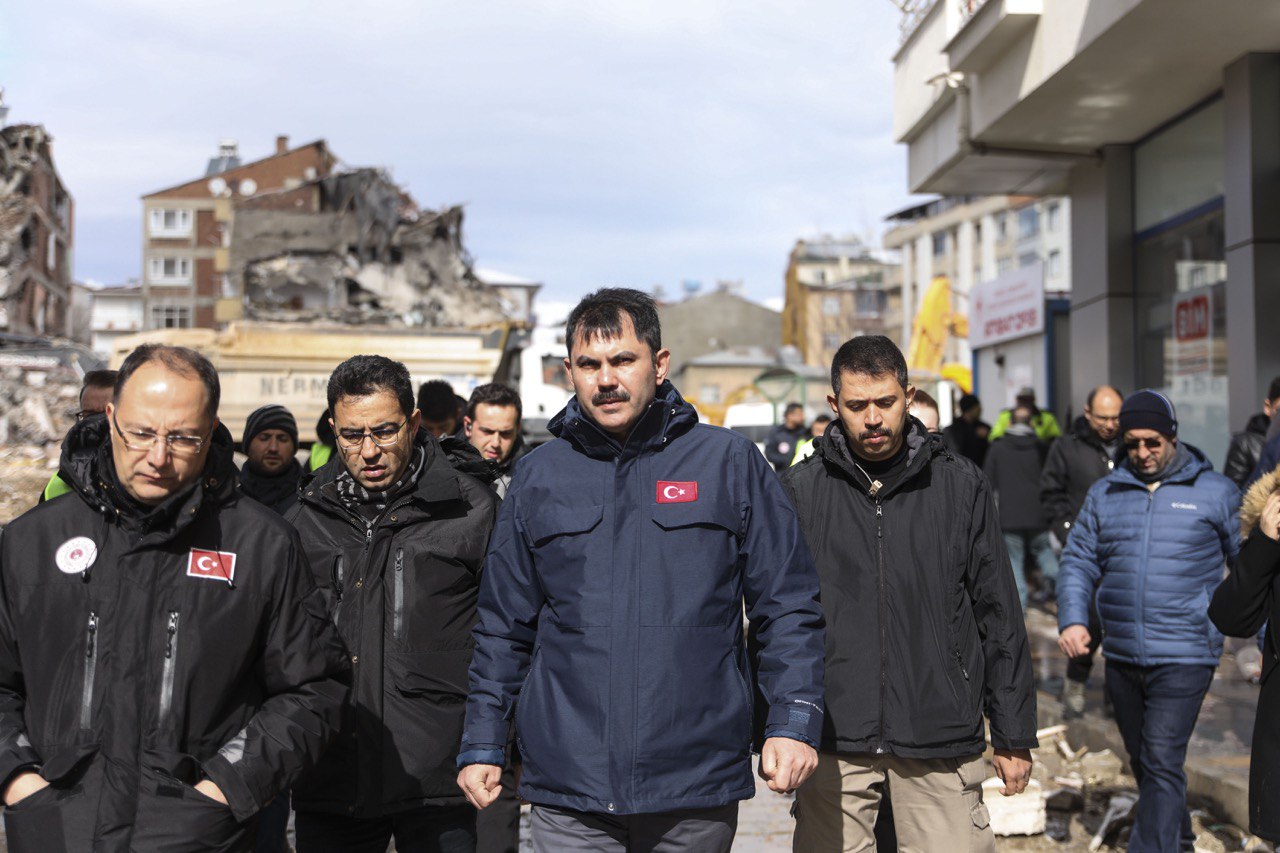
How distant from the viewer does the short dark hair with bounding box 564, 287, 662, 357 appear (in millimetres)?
3424

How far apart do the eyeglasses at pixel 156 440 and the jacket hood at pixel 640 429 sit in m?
0.91

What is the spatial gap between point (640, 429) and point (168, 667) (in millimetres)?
1283

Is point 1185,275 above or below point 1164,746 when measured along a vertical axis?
above

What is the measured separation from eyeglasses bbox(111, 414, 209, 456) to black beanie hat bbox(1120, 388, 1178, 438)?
3.97m

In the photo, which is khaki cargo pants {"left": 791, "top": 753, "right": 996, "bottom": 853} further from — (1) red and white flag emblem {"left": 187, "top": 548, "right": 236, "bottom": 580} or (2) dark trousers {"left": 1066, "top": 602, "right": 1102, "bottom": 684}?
(1) red and white flag emblem {"left": 187, "top": 548, "right": 236, "bottom": 580}

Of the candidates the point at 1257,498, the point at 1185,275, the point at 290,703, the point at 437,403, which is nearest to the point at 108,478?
the point at 290,703

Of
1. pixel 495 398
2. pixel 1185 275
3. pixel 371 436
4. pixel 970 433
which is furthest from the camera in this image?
pixel 1185 275

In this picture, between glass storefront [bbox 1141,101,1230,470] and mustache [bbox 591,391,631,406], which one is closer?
mustache [bbox 591,391,631,406]

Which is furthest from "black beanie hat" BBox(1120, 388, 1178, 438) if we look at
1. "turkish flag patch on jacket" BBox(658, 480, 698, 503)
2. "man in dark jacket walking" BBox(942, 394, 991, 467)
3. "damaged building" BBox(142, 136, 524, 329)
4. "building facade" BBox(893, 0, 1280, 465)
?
"damaged building" BBox(142, 136, 524, 329)

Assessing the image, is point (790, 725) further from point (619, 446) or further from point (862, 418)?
point (862, 418)

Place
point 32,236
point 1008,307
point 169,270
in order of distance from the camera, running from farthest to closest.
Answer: point 169,270
point 32,236
point 1008,307

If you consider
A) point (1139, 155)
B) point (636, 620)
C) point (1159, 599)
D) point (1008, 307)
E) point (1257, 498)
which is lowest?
point (1159, 599)

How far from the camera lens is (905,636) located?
13.2ft

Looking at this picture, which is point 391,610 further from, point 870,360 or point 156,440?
point 870,360
